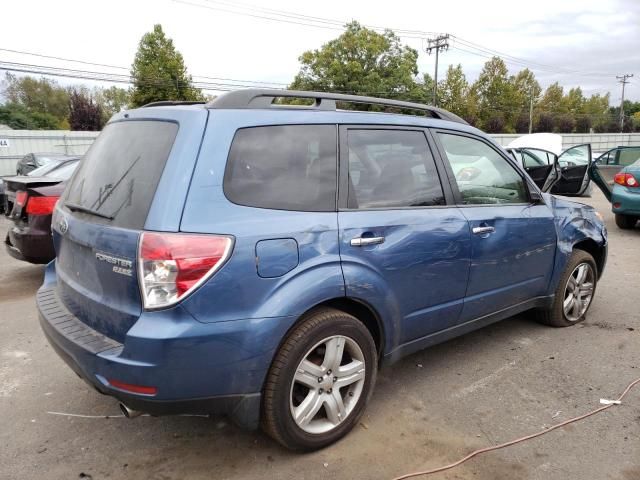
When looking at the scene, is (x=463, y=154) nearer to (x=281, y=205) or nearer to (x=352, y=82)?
(x=281, y=205)

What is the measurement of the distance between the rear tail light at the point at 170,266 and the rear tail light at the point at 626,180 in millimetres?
8720

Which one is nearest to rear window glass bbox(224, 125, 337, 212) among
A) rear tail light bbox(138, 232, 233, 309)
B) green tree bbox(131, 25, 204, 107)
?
rear tail light bbox(138, 232, 233, 309)

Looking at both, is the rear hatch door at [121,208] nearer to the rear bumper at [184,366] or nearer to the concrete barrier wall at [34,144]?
the rear bumper at [184,366]

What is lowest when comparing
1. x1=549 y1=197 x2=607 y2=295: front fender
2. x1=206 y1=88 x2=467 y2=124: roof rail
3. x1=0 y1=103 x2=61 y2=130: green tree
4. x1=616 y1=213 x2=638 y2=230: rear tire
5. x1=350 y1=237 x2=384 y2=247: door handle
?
x1=616 y1=213 x2=638 y2=230: rear tire

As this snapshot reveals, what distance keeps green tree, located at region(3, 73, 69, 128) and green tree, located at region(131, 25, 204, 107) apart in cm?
3735

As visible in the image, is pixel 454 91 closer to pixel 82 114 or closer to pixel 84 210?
pixel 82 114

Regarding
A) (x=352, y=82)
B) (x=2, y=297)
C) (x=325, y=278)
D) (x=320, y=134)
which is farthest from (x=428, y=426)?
(x=352, y=82)

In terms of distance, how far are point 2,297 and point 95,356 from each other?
4.07 meters

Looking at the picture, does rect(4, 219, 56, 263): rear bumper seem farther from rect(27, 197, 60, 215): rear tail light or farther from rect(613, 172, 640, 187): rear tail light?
rect(613, 172, 640, 187): rear tail light

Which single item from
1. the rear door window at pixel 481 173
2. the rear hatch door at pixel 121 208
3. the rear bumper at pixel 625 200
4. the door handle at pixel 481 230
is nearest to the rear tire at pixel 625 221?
the rear bumper at pixel 625 200

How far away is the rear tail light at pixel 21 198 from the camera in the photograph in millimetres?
5378

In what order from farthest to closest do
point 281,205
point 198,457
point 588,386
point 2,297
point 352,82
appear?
1. point 352,82
2. point 2,297
3. point 588,386
4. point 198,457
5. point 281,205

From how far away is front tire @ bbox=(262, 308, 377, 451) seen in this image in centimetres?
237

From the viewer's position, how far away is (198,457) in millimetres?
2623
